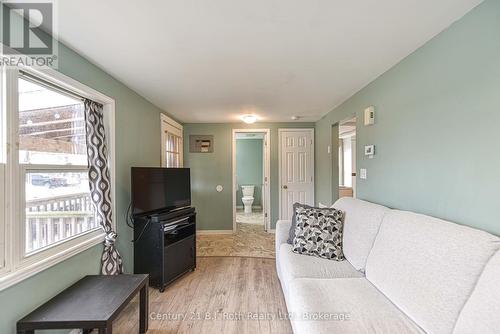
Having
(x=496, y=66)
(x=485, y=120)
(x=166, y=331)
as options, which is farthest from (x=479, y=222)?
(x=166, y=331)

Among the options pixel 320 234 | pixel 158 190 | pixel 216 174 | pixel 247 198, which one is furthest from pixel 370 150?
pixel 247 198

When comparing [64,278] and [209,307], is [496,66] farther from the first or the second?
[64,278]

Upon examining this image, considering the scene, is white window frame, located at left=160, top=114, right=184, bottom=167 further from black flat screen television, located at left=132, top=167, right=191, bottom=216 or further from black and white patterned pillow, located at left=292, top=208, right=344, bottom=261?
black and white patterned pillow, located at left=292, top=208, right=344, bottom=261

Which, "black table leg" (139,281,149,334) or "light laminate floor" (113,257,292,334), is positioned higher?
"black table leg" (139,281,149,334)

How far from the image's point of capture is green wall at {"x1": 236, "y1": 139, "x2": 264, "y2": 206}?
289 inches

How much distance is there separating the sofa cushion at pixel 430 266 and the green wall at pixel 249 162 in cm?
572

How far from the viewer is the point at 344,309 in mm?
1396

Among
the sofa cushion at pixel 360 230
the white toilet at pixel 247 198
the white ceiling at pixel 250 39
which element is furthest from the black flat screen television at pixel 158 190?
the white toilet at pixel 247 198

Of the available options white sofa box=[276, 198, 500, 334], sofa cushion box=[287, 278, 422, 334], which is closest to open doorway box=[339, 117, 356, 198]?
white sofa box=[276, 198, 500, 334]

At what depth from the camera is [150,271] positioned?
262 cm

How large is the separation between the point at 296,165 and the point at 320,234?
2.64 meters

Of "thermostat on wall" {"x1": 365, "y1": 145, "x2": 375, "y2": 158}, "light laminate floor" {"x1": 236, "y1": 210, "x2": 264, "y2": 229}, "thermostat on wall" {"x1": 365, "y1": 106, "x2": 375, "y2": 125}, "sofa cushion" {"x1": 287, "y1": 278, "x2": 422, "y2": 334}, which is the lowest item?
"light laminate floor" {"x1": 236, "y1": 210, "x2": 264, "y2": 229}

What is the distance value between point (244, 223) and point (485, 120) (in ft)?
16.0

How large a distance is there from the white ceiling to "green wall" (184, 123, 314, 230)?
2020 mm
